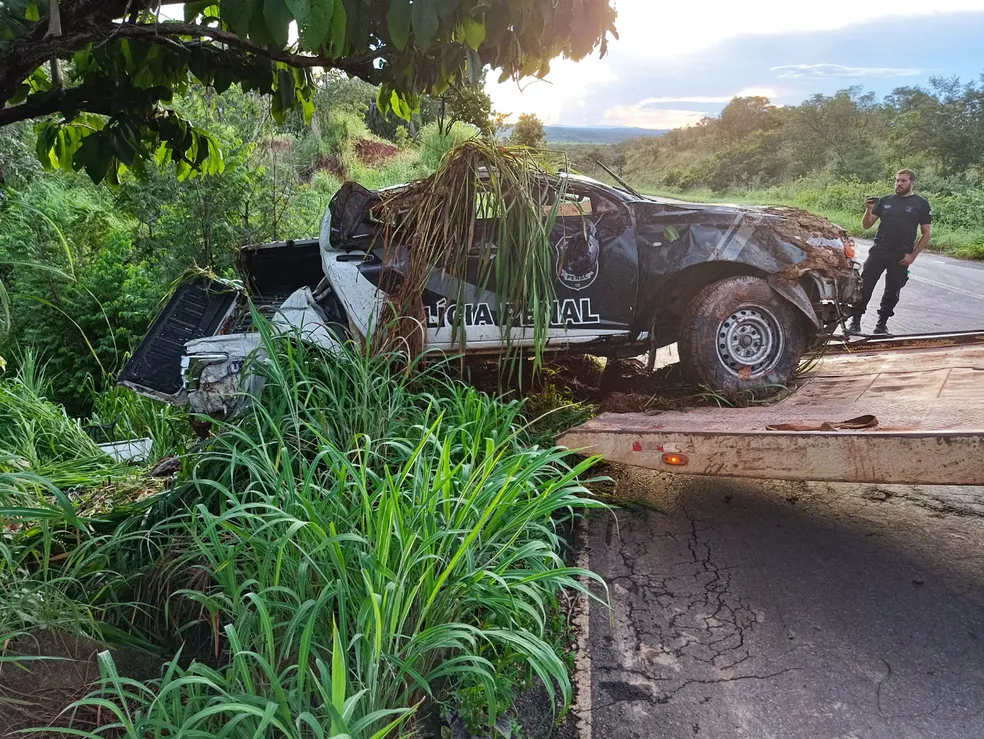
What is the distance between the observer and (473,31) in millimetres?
2311

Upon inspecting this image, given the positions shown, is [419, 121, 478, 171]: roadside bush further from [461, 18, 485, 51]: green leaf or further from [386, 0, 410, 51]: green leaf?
[386, 0, 410, 51]: green leaf

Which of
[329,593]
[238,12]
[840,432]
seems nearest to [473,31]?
[238,12]

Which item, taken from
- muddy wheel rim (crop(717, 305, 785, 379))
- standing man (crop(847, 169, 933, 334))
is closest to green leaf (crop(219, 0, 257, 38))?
muddy wheel rim (crop(717, 305, 785, 379))

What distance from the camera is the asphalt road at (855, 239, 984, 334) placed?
328 inches

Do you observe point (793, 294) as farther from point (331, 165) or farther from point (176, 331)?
point (331, 165)

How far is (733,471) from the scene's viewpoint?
3.37 metres

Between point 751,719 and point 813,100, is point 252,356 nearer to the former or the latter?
point 751,719

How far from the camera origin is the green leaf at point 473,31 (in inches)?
90.7

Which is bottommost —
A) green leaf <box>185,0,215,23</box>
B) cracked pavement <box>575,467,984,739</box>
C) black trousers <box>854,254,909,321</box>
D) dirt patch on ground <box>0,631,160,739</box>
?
cracked pavement <box>575,467,984,739</box>

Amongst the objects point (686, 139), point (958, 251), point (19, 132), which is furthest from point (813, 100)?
point (19, 132)

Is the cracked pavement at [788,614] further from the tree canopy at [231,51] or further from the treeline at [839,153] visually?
the treeline at [839,153]

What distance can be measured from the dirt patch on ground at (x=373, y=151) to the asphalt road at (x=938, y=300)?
13.5m

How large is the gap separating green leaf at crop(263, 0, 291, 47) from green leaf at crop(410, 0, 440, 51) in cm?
42

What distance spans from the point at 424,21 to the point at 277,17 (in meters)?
0.47
